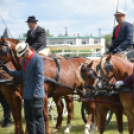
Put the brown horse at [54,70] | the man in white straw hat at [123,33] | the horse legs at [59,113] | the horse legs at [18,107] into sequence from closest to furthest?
the brown horse at [54,70] < the man in white straw hat at [123,33] < the horse legs at [18,107] < the horse legs at [59,113]

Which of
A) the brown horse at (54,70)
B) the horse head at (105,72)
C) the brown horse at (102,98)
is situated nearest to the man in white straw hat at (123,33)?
the brown horse at (102,98)

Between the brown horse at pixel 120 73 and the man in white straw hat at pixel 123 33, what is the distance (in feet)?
3.72

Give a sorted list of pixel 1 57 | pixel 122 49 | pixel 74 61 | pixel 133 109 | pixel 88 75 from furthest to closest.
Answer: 1. pixel 74 61
2. pixel 122 49
3. pixel 1 57
4. pixel 88 75
5. pixel 133 109

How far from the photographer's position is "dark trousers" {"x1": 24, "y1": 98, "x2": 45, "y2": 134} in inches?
178

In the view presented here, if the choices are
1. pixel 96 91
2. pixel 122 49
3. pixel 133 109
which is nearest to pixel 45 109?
pixel 96 91

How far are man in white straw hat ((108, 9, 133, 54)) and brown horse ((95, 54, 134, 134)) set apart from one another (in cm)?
113

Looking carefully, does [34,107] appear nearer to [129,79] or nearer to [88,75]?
A: [88,75]

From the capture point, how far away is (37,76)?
14.6ft

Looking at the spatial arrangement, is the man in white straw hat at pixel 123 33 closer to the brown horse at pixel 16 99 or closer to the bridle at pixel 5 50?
the bridle at pixel 5 50

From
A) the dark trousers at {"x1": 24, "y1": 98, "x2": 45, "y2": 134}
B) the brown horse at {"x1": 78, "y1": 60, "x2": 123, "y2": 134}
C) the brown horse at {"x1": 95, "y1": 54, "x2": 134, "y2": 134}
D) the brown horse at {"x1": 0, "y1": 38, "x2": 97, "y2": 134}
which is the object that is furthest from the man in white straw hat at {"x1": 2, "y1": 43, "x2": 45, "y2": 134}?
the brown horse at {"x1": 95, "y1": 54, "x2": 134, "y2": 134}

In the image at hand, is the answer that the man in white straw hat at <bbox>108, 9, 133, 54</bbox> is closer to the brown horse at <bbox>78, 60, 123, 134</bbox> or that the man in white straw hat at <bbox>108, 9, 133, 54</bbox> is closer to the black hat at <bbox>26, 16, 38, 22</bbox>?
the brown horse at <bbox>78, 60, 123, 134</bbox>

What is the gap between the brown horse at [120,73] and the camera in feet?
14.7

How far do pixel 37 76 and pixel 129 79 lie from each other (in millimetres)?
1650

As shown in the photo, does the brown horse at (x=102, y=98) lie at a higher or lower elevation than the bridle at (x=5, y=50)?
lower
